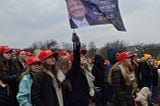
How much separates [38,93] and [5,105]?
147 centimetres

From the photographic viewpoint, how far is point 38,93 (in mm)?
5590

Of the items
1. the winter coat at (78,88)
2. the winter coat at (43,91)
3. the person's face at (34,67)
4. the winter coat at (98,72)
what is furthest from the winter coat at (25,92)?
the winter coat at (98,72)

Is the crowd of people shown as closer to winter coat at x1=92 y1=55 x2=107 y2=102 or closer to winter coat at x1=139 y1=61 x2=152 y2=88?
winter coat at x1=92 y1=55 x2=107 y2=102

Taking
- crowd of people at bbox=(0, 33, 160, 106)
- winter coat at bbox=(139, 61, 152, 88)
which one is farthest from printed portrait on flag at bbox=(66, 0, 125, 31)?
winter coat at bbox=(139, 61, 152, 88)

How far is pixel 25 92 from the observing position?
19.6ft

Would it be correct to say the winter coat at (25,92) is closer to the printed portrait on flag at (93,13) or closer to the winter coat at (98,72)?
the printed portrait on flag at (93,13)

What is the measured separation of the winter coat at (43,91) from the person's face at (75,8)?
4.34ft

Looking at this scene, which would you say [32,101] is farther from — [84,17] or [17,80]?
[84,17]

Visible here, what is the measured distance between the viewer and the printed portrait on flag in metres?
6.54

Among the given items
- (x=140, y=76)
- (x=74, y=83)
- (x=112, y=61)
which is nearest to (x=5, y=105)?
(x=74, y=83)

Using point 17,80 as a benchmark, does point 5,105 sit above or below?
below

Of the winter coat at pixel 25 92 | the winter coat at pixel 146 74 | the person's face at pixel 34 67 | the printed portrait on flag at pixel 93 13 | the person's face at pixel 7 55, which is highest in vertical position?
the printed portrait on flag at pixel 93 13

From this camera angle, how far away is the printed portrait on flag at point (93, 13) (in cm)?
654

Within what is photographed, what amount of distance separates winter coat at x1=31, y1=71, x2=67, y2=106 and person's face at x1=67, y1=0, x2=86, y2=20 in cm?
132
